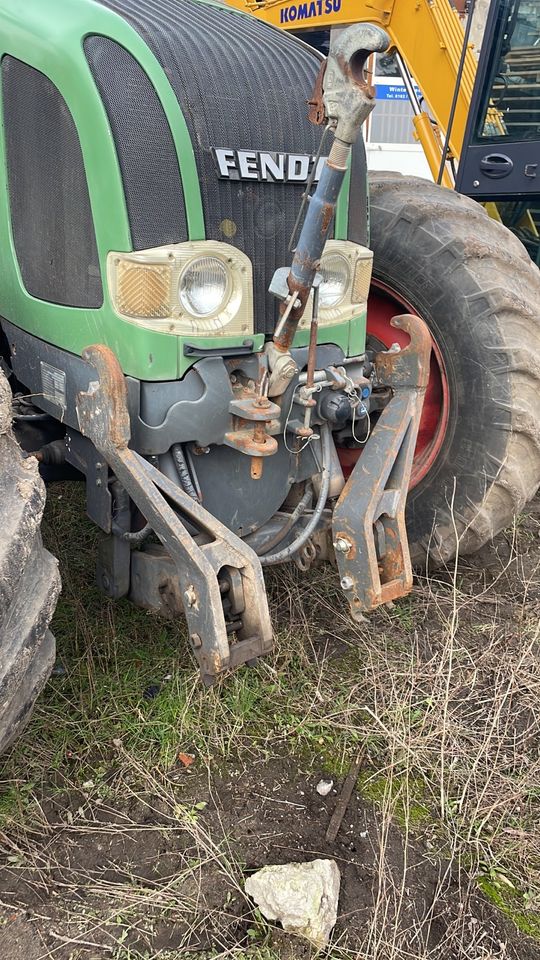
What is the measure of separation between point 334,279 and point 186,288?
56cm

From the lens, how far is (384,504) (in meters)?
2.25

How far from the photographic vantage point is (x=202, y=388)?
82.6 inches

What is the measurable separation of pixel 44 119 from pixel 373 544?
4.77 ft

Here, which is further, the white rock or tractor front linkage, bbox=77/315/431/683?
tractor front linkage, bbox=77/315/431/683

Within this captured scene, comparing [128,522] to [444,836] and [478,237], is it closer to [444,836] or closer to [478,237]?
[444,836]

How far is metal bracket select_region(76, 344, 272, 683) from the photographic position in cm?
188

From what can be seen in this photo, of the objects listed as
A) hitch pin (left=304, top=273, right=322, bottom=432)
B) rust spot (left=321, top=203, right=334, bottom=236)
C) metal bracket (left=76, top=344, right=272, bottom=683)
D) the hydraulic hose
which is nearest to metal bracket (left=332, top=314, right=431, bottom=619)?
the hydraulic hose

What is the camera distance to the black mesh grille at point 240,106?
6.67ft

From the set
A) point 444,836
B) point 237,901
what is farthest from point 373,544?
point 237,901

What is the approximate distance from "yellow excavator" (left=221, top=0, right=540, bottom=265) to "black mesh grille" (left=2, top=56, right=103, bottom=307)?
225 cm

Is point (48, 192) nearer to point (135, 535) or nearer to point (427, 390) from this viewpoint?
Answer: point (135, 535)

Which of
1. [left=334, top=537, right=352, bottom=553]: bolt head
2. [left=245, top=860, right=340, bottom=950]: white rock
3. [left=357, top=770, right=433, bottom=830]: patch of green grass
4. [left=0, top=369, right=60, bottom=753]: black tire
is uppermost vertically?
[left=0, top=369, right=60, bottom=753]: black tire

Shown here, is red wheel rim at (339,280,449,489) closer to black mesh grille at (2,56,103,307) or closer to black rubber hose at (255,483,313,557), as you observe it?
black rubber hose at (255,483,313,557)

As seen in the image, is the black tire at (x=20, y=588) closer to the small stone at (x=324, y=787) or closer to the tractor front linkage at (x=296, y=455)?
the tractor front linkage at (x=296, y=455)
